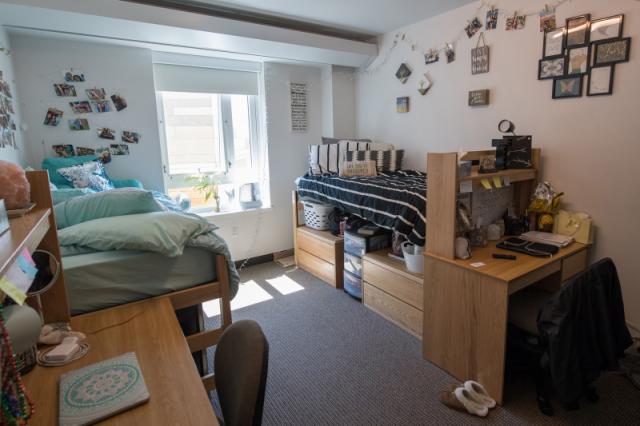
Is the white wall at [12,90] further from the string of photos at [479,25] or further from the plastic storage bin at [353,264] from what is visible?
the string of photos at [479,25]

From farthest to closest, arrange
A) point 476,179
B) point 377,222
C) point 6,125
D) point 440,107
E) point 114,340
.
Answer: point 440,107 → point 377,222 → point 6,125 → point 476,179 → point 114,340

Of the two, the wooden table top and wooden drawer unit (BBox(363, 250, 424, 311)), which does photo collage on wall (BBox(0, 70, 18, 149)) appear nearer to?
wooden drawer unit (BBox(363, 250, 424, 311))

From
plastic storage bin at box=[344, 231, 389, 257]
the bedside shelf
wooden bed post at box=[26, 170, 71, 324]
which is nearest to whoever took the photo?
wooden bed post at box=[26, 170, 71, 324]

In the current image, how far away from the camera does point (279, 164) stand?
3.95 meters

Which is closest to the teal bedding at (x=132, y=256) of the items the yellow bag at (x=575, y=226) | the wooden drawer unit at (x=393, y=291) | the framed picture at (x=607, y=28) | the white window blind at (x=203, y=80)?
the wooden drawer unit at (x=393, y=291)

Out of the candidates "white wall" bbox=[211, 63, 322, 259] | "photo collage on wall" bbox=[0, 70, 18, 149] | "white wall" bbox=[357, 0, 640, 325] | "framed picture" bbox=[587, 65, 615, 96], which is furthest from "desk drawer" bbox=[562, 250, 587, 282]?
"photo collage on wall" bbox=[0, 70, 18, 149]

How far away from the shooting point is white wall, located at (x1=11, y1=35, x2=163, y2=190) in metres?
2.75

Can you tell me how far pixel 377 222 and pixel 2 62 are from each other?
2769 millimetres

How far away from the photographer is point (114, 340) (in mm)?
1284

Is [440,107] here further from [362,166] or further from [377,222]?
[377,222]

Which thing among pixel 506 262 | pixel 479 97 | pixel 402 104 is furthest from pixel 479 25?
pixel 506 262

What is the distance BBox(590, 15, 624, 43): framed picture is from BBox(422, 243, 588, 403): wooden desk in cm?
124

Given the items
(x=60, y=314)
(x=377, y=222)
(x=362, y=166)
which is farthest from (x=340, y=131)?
(x=60, y=314)

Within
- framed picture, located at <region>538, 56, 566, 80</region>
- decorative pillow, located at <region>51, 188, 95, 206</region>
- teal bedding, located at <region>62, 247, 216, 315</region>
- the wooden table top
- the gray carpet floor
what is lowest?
the gray carpet floor
